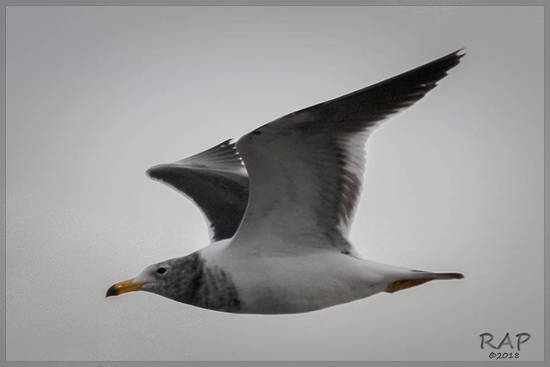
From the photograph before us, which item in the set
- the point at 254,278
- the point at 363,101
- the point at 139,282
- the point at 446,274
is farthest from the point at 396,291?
the point at 139,282

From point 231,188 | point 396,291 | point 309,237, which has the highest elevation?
point 231,188

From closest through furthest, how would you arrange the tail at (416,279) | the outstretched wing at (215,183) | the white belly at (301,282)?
the tail at (416,279) → the white belly at (301,282) → the outstretched wing at (215,183)

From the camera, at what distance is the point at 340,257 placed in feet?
19.1

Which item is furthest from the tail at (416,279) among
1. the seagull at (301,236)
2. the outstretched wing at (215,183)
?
the outstretched wing at (215,183)

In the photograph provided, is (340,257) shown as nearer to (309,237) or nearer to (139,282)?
(309,237)

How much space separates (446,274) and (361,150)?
0.95 m

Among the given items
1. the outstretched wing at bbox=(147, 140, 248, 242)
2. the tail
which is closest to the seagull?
the tail

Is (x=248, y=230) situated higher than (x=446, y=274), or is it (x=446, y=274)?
(x=248, y=230)

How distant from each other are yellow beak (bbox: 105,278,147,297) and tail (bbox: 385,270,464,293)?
1.66m

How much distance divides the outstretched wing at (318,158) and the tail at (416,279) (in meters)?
0.40

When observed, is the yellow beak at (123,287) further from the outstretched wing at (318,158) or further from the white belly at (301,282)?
the outstretched wing at (318,158)

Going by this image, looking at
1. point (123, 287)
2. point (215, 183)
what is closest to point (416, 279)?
point (123, 287)

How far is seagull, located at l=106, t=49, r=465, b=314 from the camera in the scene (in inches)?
215

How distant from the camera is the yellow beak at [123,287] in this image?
236 inches
